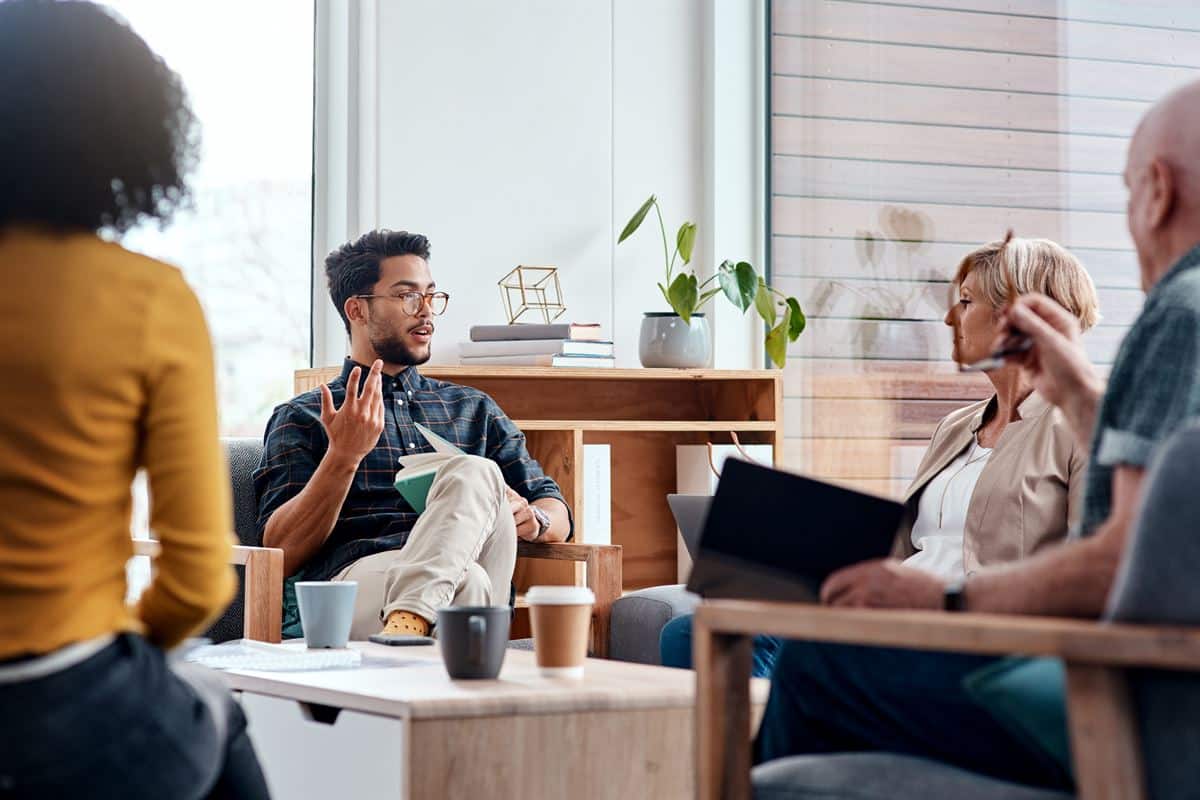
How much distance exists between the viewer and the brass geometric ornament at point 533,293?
423 centimetres

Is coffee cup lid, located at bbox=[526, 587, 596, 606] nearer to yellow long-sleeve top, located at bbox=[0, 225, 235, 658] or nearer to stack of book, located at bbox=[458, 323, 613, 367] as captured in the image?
yellow long-sleeve top, located at bbox=[0, 225, 235, 658]

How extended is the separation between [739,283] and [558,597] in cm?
226

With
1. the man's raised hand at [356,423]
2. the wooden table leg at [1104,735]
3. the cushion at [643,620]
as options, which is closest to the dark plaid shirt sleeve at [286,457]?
the man's raised hand at [356,423]

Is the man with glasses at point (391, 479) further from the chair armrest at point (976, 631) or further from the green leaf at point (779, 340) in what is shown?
the chair armrest at point (976, 631)

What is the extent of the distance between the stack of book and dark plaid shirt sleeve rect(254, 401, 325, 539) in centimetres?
80

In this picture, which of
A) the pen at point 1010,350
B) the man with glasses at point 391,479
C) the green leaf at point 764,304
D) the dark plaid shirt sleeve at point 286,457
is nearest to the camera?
the pen at point 1010,350

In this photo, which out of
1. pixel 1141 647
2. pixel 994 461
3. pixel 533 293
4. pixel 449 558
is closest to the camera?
pixel 1141 647

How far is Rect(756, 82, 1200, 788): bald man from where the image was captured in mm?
1368

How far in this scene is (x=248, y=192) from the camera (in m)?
4.32

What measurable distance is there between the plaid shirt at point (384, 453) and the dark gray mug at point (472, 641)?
1.24m

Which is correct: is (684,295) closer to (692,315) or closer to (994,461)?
(692,315)

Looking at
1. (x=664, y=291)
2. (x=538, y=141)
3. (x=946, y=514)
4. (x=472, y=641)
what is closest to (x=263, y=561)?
(x=472, y=641)

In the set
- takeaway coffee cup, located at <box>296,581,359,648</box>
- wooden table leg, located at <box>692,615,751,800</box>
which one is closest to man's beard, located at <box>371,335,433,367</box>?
takeaway coffee cup, located at <box>296,581,359,648</box>

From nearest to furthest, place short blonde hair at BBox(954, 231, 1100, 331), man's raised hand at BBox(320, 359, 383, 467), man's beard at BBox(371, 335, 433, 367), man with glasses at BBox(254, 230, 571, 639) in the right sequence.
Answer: short blonde hair at BBox(954, 231, 1100, 331) < man with glasses at BBox(254, 230, 571, 639) < man's raised hand at BBox(320, 359, 383, 467) < man's beard at BBox(371, 335, 433, 367)
